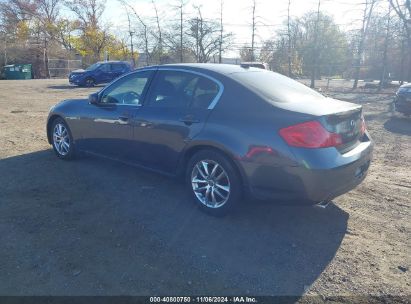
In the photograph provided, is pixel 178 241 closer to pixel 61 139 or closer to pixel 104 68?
pixel 61 139

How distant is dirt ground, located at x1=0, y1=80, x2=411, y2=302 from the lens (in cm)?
291

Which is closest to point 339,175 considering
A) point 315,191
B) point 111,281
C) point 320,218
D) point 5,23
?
point 315,191

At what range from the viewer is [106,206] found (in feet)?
14.0

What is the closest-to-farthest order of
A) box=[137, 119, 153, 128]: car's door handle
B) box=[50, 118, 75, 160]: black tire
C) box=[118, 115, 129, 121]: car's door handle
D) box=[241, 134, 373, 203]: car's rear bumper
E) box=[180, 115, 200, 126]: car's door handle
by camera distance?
box=[241, 134, 373, 203]: car's rear bumper, box=[180, 115, 200, 126]: car's door handle, box=[137, 119, 153, 128]: car's door handle, box=[118, 115, 129, 121]: car's door handle, box=[50, 118, 75, 160]: black tire

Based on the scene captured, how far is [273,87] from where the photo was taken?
163 inches

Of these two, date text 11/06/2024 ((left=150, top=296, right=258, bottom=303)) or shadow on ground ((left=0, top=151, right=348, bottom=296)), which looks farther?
shadow on ground ((left=0, top=151, right=348, bottom=296))

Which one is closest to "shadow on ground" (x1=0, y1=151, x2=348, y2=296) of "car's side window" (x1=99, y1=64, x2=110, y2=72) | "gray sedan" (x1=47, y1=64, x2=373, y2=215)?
"gray sedan" (x1=47, y1=64, x2=373, y2=215)

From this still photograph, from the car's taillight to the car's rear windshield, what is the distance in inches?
19.6

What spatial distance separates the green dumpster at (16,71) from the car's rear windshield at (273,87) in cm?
3552

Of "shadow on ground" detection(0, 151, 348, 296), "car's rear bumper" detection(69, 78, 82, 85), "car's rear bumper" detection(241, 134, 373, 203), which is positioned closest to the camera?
"shadow on ground" detection(0, 151, 348, 296)

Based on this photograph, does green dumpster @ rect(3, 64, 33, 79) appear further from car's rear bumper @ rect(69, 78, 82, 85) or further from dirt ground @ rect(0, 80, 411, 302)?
dirt ground @ rect(0, 80, 411, 302)

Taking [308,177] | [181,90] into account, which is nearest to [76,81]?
[181,90]

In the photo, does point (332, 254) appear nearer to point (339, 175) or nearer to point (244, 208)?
→ point (339, 175)

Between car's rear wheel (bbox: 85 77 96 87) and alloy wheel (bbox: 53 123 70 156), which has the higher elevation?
car's rear wheel (bbox: 85 77 96 87)
